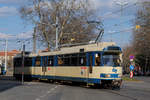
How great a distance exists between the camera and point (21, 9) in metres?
42.8

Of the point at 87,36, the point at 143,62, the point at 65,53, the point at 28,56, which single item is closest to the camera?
the point at 65,53

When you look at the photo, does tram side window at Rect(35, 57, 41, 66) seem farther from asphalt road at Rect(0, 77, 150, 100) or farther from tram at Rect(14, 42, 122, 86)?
asphalt road at Rect(0, 77, 150, 100)

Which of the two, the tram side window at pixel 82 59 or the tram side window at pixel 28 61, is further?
the tram side window at pixel 28 61

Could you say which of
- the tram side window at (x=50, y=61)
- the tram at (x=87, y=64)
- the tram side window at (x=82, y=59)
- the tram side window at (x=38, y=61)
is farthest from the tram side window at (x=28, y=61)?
the tram side window at (x=82, y=59)

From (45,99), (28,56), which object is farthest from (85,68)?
(28,56)

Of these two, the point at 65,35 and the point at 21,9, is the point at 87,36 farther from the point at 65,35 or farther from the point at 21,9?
the point at 21,9

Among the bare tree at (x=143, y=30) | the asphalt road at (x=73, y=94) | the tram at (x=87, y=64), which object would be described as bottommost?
the asphalt road at (x=73, y=94)

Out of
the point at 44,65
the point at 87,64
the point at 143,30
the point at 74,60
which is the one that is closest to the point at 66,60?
the point at 74,60

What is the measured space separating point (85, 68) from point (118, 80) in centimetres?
269

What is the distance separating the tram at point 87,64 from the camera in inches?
816

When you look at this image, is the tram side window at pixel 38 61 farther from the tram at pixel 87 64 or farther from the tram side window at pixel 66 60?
the tram side window at pixel 66 60

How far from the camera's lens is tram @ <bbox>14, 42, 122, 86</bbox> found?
68.0ft

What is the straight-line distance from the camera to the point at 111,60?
20.9m

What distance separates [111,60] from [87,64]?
1890 millimetres
